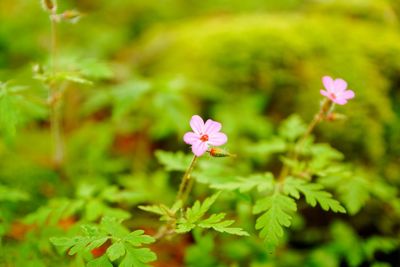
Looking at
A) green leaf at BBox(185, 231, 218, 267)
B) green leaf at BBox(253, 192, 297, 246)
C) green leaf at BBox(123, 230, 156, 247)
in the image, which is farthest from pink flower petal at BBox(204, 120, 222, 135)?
green leaf at BBox(185, 231, 218, 267)

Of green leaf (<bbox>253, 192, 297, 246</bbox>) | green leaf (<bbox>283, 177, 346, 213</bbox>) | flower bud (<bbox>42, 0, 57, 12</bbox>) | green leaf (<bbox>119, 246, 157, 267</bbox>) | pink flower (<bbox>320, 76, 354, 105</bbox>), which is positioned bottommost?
green leaf (<bbox>119, 246, 157, 267</bbox>)

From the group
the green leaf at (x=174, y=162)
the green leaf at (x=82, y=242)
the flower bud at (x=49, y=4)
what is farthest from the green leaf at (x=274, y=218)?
the flower bud at (x=49, y=4)

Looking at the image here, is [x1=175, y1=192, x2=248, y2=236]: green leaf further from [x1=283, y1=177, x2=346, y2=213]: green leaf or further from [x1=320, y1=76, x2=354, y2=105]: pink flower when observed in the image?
[x1=320, y1=76, x2=354, y2=105]: pink flower

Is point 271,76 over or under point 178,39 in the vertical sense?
under

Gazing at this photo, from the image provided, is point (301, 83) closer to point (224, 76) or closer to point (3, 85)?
point (224, 76)

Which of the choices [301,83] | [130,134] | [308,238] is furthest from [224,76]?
[308,238]
